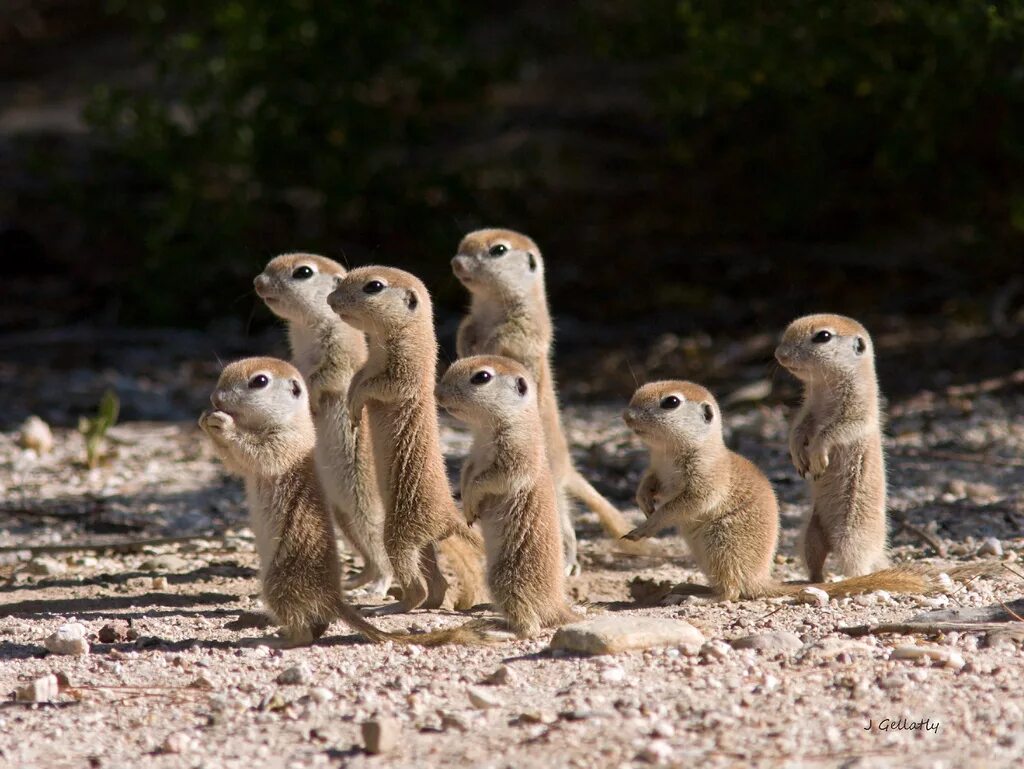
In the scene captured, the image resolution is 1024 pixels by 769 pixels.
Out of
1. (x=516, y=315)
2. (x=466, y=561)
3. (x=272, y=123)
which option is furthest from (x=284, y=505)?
(x=272, y=123)

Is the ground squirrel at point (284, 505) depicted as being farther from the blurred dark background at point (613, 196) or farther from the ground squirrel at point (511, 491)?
the blurred dark background at point (613, 196)

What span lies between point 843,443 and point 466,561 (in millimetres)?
1668

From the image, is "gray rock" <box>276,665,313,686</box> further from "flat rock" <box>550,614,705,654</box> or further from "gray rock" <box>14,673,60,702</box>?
"flat rock" <box>550,614,705,654</box>

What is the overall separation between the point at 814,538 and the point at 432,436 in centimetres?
172

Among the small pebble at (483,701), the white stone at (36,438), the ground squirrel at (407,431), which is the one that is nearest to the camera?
the small pebble at (483,701)

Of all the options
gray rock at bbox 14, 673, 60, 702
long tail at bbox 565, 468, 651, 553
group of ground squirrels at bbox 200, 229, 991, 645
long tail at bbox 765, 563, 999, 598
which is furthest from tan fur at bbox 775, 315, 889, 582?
gray rock at bbox 14, 673, 60, 702

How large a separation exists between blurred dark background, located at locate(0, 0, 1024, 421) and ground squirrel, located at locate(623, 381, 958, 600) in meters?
4.29

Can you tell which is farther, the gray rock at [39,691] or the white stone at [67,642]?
the white stone at [67,642]

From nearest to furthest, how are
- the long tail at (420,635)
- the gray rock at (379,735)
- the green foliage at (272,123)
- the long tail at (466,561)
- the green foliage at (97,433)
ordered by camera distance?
the gray rock at (379,735), the long tail at (420,635), the long tail at (466,561), the green foliage at (97,433), the green foliage at (272,123)

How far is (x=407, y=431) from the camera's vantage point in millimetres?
6164

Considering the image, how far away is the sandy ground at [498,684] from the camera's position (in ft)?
14.0

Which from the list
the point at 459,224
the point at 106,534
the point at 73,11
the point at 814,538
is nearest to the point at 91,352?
the point at 459,224

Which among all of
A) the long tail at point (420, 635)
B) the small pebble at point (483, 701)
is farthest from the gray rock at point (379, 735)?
the long tail at point (420, 635)
